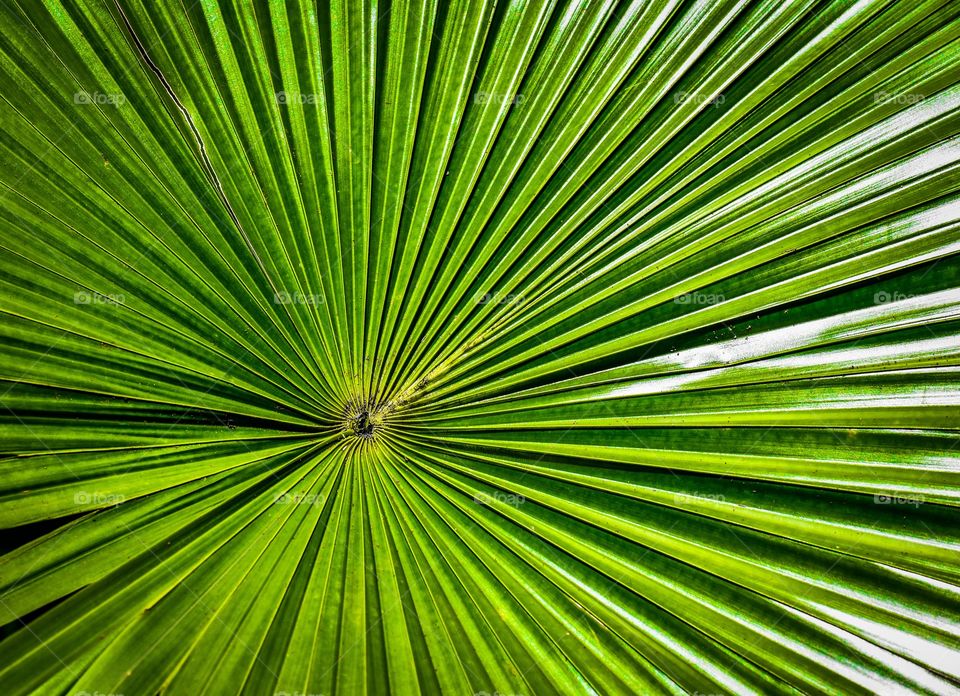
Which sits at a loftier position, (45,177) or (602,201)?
(602,201)

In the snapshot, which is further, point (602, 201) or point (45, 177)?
point (602, 201)

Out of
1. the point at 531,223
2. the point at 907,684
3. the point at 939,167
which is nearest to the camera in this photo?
the point at 939,167

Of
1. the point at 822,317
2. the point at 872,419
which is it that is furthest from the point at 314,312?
the point at 872,419

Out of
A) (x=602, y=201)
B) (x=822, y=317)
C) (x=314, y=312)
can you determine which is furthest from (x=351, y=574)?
(x=822, y=317)

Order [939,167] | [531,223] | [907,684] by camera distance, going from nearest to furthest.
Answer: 1. [939,167]
2. [907,684]
3. [531,223]

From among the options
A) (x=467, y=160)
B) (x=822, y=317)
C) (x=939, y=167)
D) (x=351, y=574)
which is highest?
(x=939, y=167)

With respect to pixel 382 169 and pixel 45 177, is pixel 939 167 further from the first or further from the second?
pixel 45 177
